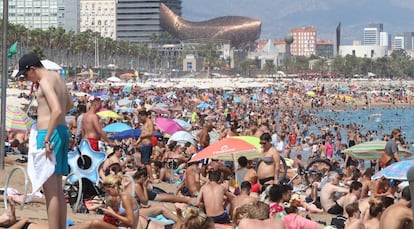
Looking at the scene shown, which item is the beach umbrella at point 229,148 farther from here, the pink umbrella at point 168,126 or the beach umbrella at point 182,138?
the pink umbrella at point 168,126

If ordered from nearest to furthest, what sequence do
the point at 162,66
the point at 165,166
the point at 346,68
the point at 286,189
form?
the point at 286,189, the point at 165,166, the point at 162,66, the point at 346,68

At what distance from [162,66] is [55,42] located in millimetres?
57035

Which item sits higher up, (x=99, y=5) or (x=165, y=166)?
(x=99, y=5)

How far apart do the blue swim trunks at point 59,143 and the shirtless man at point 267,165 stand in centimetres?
583

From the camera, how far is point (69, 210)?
30.4 ft

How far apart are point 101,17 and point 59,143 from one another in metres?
179

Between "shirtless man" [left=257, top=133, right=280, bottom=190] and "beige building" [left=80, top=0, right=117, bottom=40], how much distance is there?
163 meters

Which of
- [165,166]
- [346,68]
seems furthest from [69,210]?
[346,68]

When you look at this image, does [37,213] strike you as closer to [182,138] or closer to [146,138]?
[146,138]

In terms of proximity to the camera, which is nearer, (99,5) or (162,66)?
(162,66)

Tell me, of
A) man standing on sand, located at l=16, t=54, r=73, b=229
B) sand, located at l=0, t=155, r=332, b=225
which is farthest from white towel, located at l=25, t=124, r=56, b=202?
sand, located at l=0, t=155, r=332, b=225

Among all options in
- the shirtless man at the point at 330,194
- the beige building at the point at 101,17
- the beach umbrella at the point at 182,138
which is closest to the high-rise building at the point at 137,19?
the beige building at the point at 101,17

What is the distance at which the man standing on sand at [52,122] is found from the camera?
575cm

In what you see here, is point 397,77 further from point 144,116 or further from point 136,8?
point 144,116
